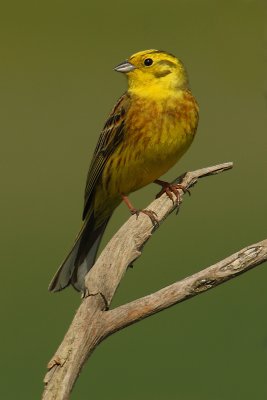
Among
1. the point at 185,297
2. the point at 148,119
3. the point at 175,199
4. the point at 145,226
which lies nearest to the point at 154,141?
the point at 148,119

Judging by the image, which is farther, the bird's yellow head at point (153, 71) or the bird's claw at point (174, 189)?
the bird's yellow head at point (153, 71)

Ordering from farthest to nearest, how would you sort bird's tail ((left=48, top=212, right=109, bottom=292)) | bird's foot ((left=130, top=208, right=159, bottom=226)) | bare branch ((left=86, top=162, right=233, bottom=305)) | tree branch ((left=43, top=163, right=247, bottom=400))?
bird's tail ((left=48, top=212, right=109, bottom=292))
bird's foot ((left=130, top=208, right=159, bottom=226))
bare branch ((left=86, top=162, right=233, bottom=305))
tree branch ((left=43, top=163, right=247, bottom=400))

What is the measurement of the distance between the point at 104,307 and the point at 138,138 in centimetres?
93

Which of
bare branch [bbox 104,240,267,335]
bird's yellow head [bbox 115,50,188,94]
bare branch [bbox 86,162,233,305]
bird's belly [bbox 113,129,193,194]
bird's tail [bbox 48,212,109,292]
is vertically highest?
bird's yellow head [bbox 115,50,188,94]

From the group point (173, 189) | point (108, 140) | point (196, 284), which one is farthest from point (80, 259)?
point (196, 284)

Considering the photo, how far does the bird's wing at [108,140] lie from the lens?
3.13 metres

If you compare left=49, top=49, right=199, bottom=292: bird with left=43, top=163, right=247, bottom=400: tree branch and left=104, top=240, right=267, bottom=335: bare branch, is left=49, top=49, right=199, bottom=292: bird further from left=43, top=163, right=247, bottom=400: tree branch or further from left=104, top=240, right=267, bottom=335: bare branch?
left=104, top=240, right=267, bottom=335: bare branch

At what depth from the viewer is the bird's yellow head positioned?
3109 millimetres

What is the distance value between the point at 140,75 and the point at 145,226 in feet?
2.70

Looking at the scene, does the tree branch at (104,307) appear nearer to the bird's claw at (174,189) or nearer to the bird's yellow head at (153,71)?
the bird's claw at (174,189)

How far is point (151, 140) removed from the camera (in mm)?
3004

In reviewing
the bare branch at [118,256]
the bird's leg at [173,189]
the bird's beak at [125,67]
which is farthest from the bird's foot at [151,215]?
the bird's beak at [125,67]

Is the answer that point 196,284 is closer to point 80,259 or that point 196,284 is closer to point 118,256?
point 118,256

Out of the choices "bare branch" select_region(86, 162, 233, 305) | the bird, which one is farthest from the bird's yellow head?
"bare branch" select_region(86, 162, 233, 305)
